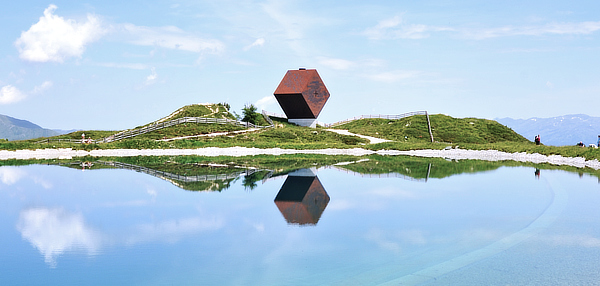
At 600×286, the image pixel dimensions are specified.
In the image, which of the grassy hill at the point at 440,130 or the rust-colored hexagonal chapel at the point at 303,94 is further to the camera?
the rust-colored hexagonal chapel at the point at 303,94

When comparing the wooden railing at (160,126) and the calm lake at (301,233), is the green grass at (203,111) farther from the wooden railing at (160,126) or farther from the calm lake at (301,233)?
the calm lake at (301,233)

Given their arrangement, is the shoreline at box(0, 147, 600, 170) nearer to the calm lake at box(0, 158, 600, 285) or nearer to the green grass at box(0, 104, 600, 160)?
the green grass at box(0, 104, 600, 160)

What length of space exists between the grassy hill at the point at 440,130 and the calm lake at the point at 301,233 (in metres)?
43.0

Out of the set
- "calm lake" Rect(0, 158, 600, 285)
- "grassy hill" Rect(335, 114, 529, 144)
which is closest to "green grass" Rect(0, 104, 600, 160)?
"grassy hill" Rect(335, 114, 529, 144)

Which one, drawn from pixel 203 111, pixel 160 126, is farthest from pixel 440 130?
pixel 160 126

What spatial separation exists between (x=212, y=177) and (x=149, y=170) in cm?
535

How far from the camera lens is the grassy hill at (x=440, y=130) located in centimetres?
6300

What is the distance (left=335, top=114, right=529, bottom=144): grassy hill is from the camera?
6300 cm

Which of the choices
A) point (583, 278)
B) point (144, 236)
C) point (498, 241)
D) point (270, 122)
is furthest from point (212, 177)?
point (270, 122)

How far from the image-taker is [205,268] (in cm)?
842

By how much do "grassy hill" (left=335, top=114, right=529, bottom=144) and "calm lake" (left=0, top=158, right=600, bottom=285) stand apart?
141 feet

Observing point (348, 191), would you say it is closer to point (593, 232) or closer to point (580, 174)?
point (593, 232)

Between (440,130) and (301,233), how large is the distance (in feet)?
196

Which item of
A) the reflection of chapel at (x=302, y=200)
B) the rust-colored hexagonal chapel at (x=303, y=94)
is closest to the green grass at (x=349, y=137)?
the rust-colored hexagonal chapel at (x=303, y=94)
